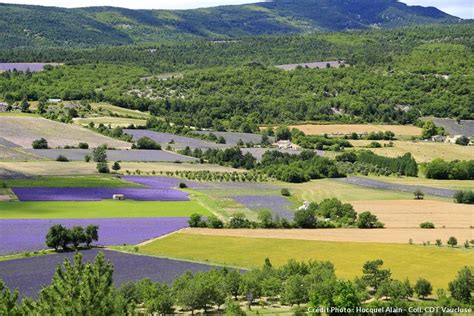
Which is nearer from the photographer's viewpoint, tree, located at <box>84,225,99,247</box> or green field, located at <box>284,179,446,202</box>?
tree, located at <box>84,225,99,247</box>

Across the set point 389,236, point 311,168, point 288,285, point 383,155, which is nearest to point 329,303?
point 288,285

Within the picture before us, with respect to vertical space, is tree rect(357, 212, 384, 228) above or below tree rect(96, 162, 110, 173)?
above

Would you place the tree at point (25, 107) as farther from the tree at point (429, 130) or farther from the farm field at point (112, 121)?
the tree at point (429, 130)

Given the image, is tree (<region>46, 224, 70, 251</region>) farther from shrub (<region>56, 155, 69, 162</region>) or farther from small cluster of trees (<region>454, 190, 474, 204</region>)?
shrub (<region>56, 155, 69, 162</region>)

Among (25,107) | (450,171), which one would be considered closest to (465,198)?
(450,171)

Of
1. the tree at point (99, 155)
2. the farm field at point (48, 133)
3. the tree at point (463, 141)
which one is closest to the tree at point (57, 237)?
the tree at point (99, 155)

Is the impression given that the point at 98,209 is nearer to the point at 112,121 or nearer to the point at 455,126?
the point at 112,121

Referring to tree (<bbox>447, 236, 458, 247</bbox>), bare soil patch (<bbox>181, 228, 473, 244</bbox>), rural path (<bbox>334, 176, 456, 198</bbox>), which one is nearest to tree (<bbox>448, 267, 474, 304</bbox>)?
tree (<bbox>447, 236, 458, 247</bbox>)
